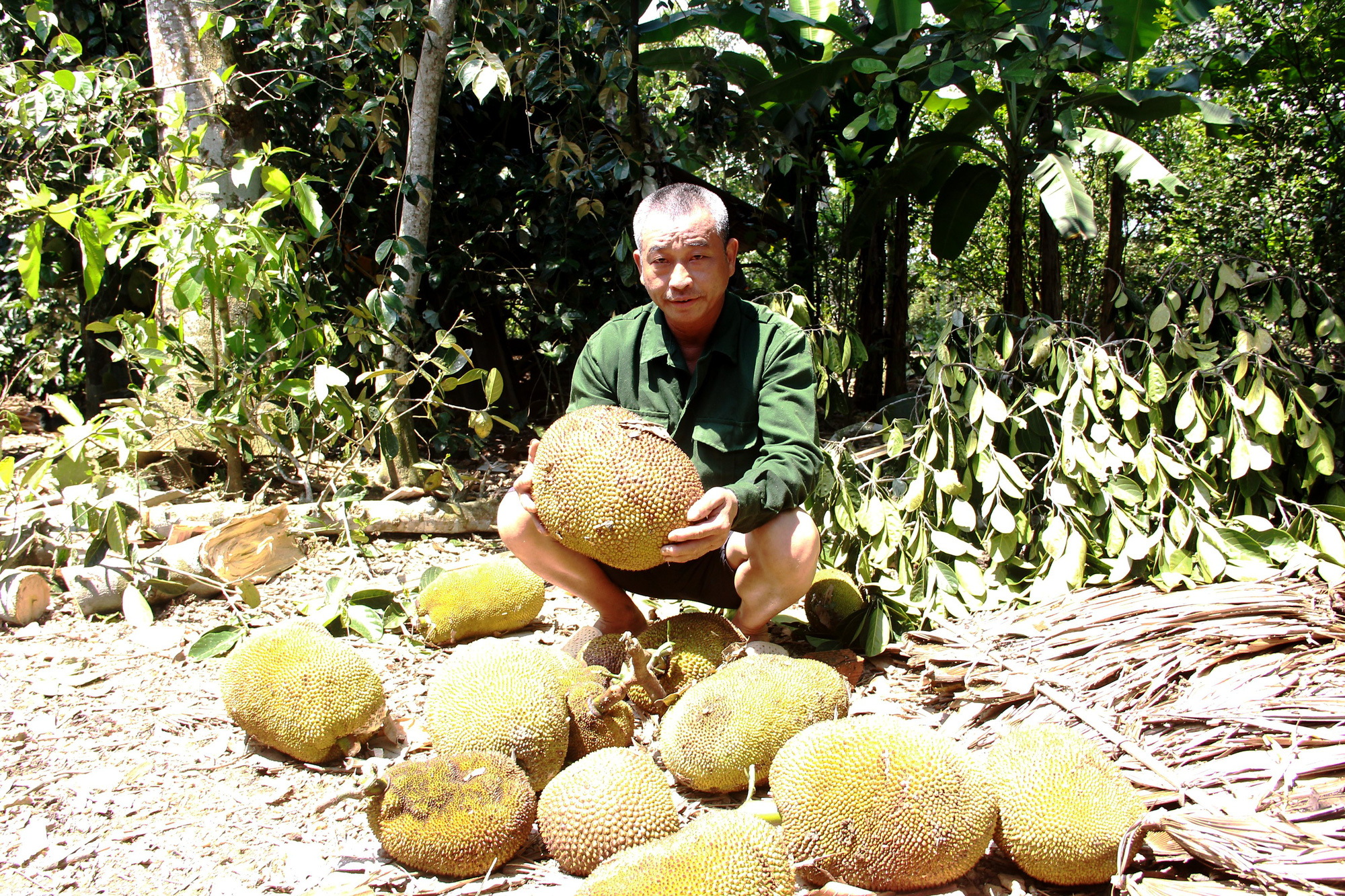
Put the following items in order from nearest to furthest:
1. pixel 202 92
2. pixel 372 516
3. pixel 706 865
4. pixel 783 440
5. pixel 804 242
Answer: pixel 706 865, pixel 783 440, pixel 372 516, pixel 202 92, pixel 804 242

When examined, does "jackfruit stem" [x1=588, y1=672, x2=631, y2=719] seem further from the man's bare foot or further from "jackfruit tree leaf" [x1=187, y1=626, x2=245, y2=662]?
"jackfruit tree leaf" [x1=187, y1=626, x2=245, y2=662]

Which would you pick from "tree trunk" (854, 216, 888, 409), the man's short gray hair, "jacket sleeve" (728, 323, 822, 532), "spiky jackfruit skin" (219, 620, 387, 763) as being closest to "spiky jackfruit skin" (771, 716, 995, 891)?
"jacket sleeve" (728, 323, 822, 532)

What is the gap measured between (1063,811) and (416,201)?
346cm

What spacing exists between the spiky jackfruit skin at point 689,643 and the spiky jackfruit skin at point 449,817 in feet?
1.59

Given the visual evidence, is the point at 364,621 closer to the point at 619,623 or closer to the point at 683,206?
the point at 619,623

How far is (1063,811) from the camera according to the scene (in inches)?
62.2

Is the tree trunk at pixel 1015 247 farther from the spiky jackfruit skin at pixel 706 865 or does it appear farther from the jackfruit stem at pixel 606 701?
the spiky jackfruit skin at pixel 706 865

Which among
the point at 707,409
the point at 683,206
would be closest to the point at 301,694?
the point at 707,409

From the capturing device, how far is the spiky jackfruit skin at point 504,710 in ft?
5.97

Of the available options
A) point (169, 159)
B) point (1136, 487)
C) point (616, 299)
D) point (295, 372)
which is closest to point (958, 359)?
point (1136, 487)

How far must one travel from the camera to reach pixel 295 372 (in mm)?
3898

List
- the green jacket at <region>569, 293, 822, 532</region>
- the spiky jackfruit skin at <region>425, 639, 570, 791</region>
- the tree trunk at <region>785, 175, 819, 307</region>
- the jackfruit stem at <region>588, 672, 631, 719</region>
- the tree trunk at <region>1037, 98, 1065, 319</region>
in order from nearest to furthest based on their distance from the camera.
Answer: the spiky jackfruit skin at <region>425, 639, 570, 791</region> → the jackfruit stem at <region>588, 672, 631, 719</region> → the green jacket at <region>569, 293, 822, 532</region> → the tree trunk at <region>1037, 98, 1065, 319</region> → the tree trunk at <region>785, 175, 819, 307</region>

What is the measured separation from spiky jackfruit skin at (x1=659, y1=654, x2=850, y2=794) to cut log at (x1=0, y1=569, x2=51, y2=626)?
2.17m

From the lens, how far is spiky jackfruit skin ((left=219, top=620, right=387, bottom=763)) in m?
2.01
